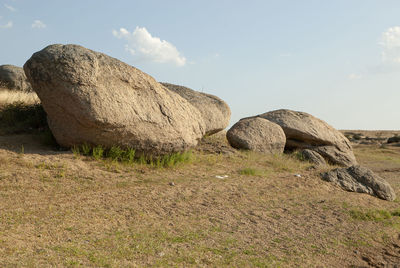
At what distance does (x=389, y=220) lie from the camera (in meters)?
6.60

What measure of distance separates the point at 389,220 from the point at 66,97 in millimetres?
6455

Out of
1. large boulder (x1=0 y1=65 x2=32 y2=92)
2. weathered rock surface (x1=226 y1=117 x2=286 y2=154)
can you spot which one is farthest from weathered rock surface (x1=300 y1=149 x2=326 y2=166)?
large boulder (x1=0 y1=65 x2=32 y2=92)

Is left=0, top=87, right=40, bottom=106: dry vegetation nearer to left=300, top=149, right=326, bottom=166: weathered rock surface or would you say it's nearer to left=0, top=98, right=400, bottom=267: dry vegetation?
left=0, top=98, right=400, bottom=267: dry vegetation

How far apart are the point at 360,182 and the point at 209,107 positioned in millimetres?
5205

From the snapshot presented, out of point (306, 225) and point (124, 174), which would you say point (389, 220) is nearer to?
point (306, 225)

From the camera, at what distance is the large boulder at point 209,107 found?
11906mm

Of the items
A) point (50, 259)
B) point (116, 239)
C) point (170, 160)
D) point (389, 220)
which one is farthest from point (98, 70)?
point (389, 220)

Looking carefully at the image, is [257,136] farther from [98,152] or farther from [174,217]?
[174,217]

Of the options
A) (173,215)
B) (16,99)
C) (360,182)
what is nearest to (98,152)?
(173,215)

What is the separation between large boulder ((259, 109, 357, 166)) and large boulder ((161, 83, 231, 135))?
2.39 metres

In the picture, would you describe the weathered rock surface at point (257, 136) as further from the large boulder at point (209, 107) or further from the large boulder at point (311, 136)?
the large boulder at point (311, 136)

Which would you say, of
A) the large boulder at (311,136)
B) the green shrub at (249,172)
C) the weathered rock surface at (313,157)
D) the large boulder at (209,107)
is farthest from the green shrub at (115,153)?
the large boulder at (311,136)

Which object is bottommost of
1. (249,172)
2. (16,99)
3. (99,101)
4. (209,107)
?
(249,172)

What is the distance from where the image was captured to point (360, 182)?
29.1 feet
